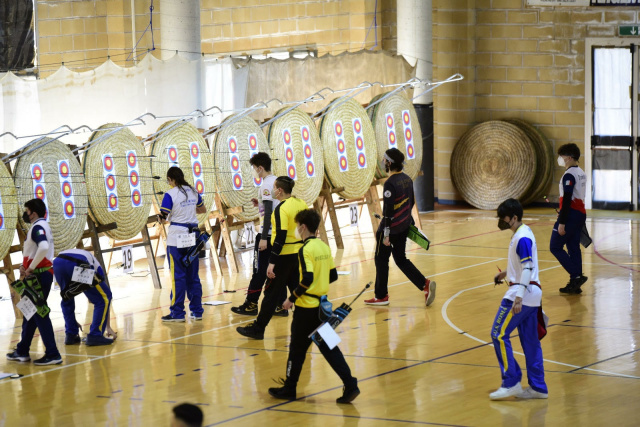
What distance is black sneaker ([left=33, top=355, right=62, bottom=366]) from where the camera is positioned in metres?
7.51

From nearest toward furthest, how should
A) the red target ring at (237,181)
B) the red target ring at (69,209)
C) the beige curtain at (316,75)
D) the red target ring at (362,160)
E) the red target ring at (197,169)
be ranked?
the red target ring at (69,209) < the red target ring at (197,169) < the red target ring at (237,181) < the beige curtain at (316,75) < the red target ring at (362,160)

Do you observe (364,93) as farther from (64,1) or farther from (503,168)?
(64,1)

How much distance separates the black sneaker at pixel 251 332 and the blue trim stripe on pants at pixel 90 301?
1018 mm

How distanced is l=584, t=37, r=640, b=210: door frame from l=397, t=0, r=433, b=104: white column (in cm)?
251

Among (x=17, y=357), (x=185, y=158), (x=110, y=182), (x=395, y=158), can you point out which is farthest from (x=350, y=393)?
(x=185, y=158)

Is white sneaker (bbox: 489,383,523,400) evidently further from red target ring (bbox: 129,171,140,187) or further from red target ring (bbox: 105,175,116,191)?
red target ring (bbox: 129,171,140,187)

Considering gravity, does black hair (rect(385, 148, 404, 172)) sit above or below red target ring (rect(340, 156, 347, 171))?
above

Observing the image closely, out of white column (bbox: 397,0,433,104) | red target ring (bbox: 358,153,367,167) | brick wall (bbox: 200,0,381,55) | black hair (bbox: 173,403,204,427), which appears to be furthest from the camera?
brick wall (bbox: 200,0,381,55)

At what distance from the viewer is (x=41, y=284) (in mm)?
7555

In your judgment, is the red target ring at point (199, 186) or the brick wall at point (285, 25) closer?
the red target ring at point (199, 186)

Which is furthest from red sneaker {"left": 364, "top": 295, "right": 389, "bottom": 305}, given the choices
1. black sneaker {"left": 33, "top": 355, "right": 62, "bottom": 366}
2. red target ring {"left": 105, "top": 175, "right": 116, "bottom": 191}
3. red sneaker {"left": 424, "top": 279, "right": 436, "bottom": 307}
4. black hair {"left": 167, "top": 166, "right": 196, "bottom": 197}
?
black sneaker {"left": 33, "top": 355, "right": 62, "bottom": 366}

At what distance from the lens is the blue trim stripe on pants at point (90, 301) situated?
308 inches

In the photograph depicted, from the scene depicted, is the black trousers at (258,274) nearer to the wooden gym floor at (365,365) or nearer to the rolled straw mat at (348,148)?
the wooden gym floor at (365,365)

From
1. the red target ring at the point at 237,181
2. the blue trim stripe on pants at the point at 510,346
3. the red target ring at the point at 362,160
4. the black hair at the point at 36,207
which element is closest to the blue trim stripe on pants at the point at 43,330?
the black hair at the point at 36,207
